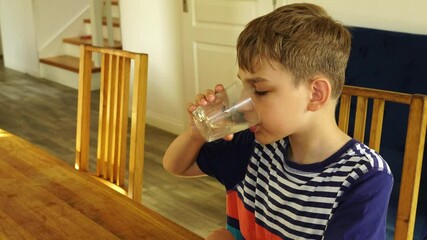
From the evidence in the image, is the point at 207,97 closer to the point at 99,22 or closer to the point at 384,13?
the point at 384,13

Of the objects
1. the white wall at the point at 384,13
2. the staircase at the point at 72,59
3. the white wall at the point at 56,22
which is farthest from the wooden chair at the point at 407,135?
the white wall at the point at 56,22

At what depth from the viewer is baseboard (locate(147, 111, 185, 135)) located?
401 centimetres

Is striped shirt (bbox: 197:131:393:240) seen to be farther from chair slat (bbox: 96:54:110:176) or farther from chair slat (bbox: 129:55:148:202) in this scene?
chair slat (bbox: 96:54:110:176)

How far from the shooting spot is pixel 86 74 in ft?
5.61

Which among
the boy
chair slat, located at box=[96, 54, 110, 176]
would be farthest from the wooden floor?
the boy

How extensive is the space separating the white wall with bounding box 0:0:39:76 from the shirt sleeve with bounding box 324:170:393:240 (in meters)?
6.05

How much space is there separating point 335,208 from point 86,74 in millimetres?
1084

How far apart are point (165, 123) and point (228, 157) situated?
303 centimetres

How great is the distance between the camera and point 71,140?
3.97m

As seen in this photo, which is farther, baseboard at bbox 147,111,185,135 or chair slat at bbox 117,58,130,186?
baseboard at bbox 147,111,185,135

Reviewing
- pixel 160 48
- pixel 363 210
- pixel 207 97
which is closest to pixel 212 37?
pixel 160 48

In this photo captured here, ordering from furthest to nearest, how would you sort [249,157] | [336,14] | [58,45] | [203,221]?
[58,45] < [336,14] < [203,221] < [249,157]

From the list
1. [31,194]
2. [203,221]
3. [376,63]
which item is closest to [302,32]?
[31,194]

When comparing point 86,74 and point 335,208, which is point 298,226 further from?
point 86,74
